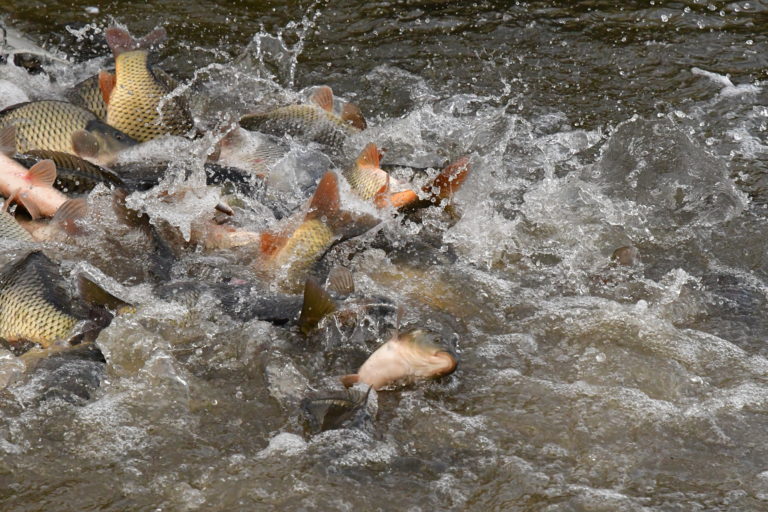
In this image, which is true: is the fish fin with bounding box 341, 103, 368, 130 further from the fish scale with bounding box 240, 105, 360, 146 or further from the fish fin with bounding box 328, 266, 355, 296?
the fish fin with bounding box 328, 266, 355, 296

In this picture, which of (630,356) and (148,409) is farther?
(630,356)

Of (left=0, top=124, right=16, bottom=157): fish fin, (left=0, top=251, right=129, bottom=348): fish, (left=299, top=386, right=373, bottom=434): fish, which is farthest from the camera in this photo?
(left=0, top=124, right=16, bottom=157): fish fin

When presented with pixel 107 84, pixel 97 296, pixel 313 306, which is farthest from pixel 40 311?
pixel 107 84

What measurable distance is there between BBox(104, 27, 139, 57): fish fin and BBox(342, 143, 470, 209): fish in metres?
1.56

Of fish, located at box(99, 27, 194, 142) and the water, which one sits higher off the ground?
fish, located at box(99, 27, 194, 142)

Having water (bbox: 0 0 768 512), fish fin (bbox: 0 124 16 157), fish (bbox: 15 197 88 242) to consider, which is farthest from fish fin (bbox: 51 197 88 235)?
fish fin (bbox: 0 124 16 157)

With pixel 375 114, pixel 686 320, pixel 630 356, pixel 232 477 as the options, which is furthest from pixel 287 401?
pixel 375 114

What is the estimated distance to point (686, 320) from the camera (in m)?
3.82

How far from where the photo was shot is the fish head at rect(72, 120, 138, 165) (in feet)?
14.7

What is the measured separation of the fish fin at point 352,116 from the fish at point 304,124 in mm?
56

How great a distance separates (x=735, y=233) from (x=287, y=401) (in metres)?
2.36

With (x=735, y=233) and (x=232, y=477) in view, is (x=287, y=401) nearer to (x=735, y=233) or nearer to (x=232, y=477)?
(x=232, y=477)

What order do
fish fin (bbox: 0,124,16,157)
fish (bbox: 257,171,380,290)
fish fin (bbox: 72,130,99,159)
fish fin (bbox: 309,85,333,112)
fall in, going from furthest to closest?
1. fish fin (bbox: 309,85,333,112)
2. fish fin (bbox: 72,130,99,159)
3. fish fin (bbox: 0,124,16,157)
4. fish (bbox: 257,171,380,290)

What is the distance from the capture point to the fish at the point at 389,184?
13.8 ft
